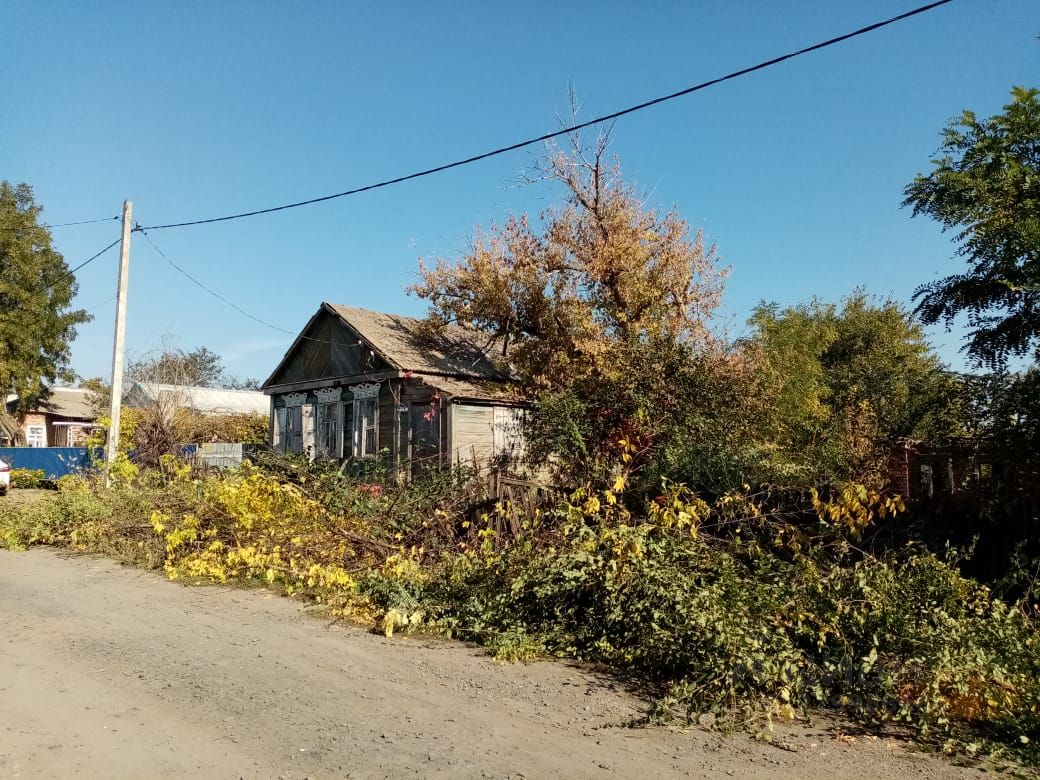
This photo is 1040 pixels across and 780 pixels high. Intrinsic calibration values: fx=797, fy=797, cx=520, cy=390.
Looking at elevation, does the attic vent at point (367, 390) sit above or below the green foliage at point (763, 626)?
above

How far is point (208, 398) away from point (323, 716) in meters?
46.7

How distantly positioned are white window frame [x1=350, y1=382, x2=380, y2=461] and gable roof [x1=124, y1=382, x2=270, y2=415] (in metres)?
16.9

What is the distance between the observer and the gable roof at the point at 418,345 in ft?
70.2

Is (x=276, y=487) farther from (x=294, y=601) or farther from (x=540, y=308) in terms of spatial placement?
(x=540, y=308)

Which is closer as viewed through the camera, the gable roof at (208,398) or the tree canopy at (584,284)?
the tree canopy at (584,284)

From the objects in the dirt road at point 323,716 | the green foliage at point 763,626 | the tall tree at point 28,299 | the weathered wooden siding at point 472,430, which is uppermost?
the tall tree at point 28,299

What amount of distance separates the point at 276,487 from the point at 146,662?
455 cm

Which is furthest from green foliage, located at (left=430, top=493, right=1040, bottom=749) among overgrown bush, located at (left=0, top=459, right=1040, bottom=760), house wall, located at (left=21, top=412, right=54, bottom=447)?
house wall, located at (left=21, top=412, right=54, bottom=447)

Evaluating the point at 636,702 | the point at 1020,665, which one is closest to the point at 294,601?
the point at 636,702

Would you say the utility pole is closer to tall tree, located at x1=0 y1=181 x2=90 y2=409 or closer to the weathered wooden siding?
the weathered wooden siding

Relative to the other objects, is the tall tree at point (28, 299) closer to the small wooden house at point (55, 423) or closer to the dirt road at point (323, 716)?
the small wooden house at point (55, 423)

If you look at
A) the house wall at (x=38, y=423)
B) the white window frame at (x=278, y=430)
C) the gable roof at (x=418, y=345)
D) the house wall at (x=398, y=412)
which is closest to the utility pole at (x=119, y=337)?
the house wall at (x=398, y=412)

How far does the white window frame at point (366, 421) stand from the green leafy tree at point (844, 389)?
996 centimetres

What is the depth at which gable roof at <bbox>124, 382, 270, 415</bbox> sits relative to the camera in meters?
37.7
